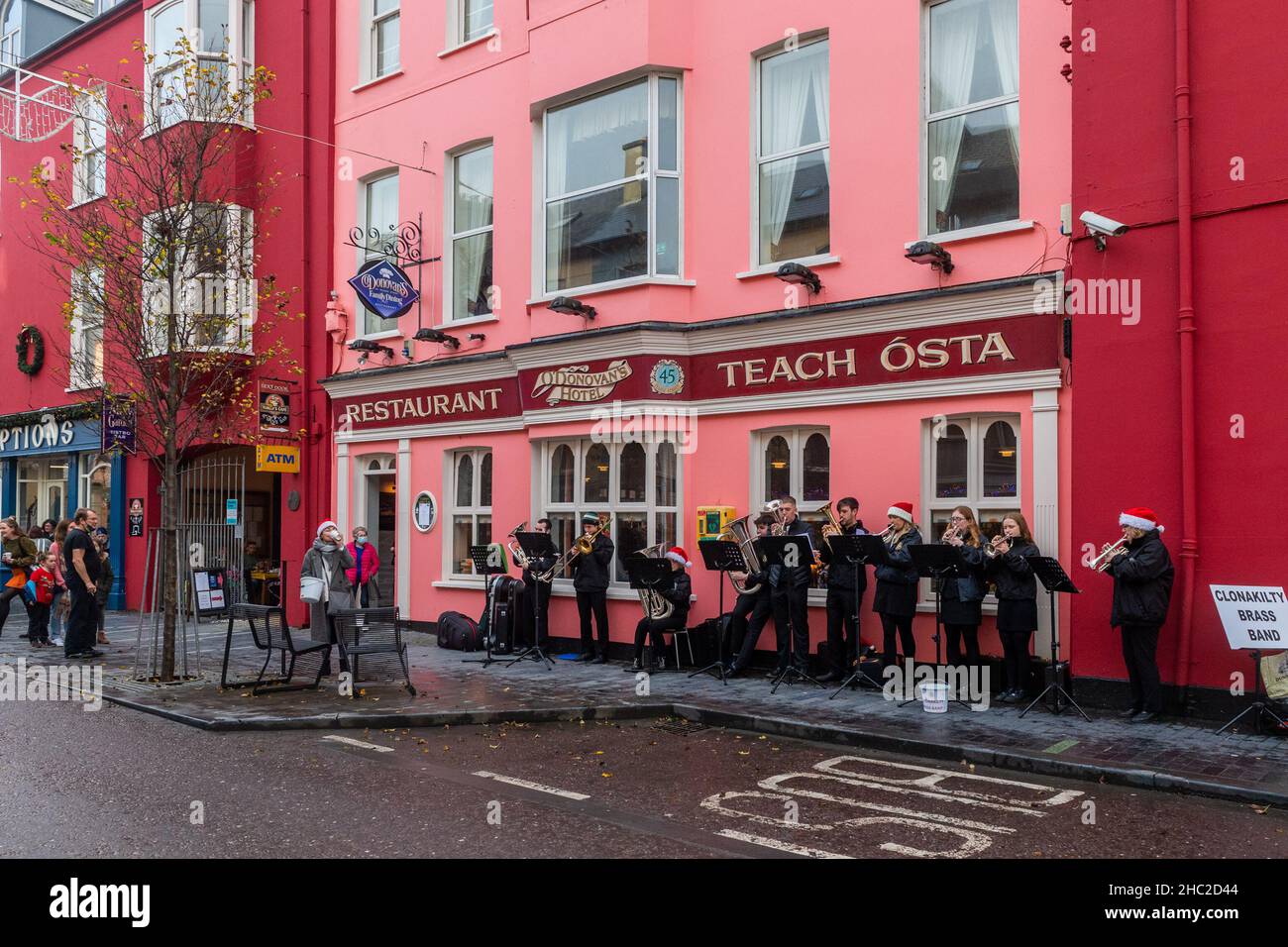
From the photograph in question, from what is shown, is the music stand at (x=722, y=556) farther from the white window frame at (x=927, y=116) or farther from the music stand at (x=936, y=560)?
the white window frame at (x=927, y=116)

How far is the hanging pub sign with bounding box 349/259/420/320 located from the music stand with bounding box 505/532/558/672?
4.37 m

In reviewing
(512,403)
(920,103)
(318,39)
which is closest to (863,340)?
(920,103)

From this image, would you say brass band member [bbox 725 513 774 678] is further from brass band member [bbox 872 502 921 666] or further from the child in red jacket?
the child in red jacket

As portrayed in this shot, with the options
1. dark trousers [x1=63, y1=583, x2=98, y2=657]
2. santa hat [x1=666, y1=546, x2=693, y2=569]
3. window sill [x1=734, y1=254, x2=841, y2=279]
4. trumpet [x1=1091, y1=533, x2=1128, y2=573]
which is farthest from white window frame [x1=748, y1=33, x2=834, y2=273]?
dark trousers [x1=63, y1=583, x2=98, y2=657]

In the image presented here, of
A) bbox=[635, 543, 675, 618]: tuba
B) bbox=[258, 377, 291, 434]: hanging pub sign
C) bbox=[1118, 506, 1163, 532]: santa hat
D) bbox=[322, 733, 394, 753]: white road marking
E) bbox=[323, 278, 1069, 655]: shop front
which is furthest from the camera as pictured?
bbox=[258, 377, 291, 434]: hanging pub sign

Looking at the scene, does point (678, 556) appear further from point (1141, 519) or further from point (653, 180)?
point (1141, 519)

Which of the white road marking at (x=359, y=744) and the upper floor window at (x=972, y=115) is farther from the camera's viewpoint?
the upper floor window at (x=972, y=115)

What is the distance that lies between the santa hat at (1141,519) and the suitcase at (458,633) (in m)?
8.43

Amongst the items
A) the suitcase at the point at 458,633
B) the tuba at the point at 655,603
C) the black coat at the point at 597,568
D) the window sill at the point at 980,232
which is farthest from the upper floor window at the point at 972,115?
the suitcase at the point at 458,633

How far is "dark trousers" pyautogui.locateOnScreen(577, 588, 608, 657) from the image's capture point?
13.4 m

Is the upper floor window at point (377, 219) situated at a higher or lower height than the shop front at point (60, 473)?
higher

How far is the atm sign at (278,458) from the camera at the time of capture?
17.5 meters

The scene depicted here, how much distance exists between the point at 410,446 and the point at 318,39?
24.0ft
